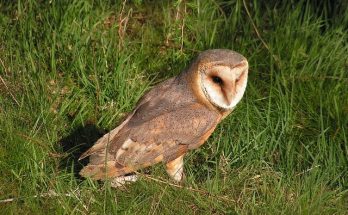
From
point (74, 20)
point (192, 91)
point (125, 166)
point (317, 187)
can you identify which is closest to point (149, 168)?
point (125, 166)

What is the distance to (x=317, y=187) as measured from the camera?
525 centimetres

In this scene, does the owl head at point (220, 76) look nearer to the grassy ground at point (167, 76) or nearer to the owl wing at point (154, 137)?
the owl wing at point (154, 137)

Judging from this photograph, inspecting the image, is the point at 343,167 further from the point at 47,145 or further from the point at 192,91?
the point at 47,145

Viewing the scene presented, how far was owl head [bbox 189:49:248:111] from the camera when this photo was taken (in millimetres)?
5367

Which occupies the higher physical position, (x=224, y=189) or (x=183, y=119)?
(x=183, y=119)

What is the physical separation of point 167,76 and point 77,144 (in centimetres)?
114

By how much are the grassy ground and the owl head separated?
1.54 ft

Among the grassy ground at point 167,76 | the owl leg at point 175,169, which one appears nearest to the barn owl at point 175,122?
the owl leg at point 175,169

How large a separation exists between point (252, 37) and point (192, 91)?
5.85 feet

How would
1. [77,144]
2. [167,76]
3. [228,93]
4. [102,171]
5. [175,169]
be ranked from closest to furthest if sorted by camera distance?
[102,171]
[228,93]
[175,169]
[77,144]
[167,76]

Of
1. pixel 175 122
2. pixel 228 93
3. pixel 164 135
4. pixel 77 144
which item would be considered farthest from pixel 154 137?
pixel 77 144

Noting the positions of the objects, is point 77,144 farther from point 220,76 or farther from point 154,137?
point 220,76

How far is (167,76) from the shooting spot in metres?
6.88

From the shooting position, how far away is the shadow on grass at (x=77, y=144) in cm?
586
